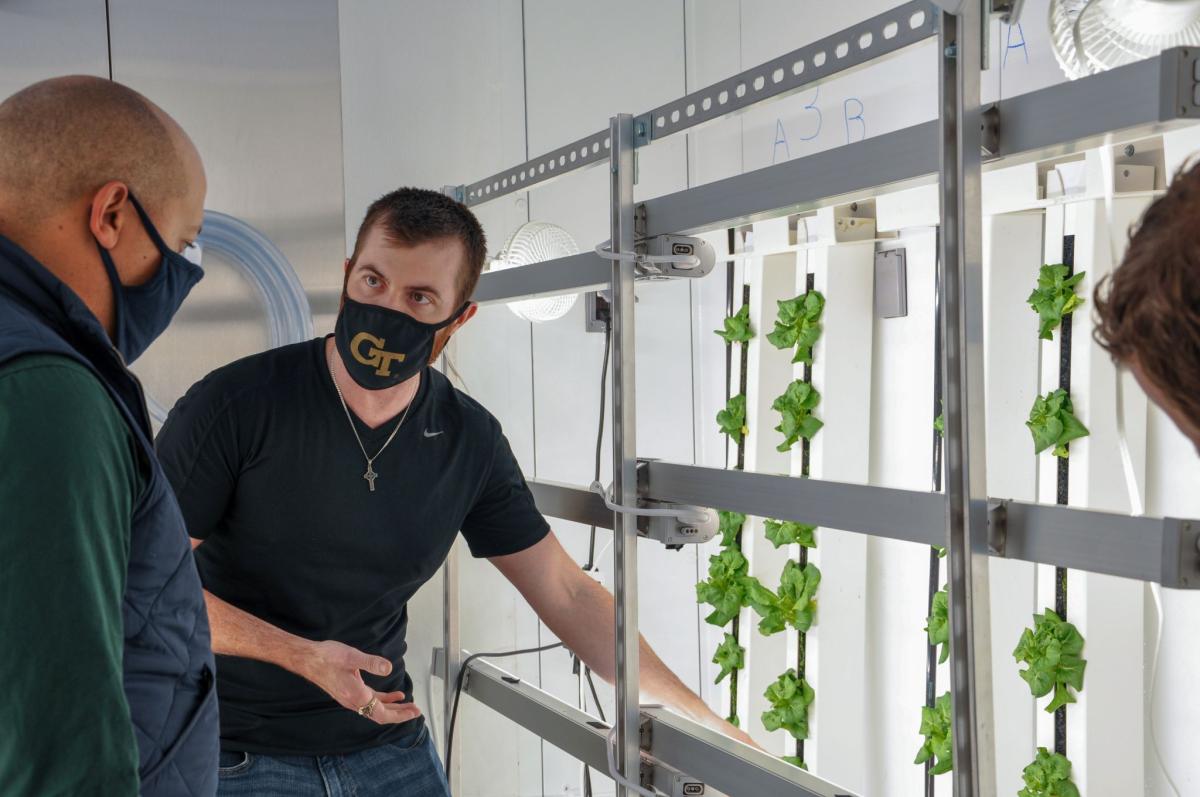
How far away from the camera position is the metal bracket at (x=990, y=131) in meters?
1.13

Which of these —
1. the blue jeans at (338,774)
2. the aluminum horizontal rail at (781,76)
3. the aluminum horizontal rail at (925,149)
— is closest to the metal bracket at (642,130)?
the aluminum horizontal rail at (781,76)

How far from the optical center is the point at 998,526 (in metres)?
1.15

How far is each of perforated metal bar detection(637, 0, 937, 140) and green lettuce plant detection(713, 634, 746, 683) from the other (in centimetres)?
154

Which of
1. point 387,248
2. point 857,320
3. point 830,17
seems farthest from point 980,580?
point 830,17

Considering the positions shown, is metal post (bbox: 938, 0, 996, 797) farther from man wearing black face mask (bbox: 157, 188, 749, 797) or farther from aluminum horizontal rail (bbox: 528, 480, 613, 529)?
aluminum horizontal rail (bbox: 528, 480, 613, 529)

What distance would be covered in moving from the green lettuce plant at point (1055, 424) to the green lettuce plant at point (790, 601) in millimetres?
690

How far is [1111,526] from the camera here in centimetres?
102

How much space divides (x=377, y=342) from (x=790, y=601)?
1256mm

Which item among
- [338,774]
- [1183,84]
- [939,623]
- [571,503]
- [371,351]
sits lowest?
[338,774]

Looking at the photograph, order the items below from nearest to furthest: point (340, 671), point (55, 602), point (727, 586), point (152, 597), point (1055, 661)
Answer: point (55, 602)
point (152, 597)
point (340, 671)
point (1055, 661)
point (727, 586)

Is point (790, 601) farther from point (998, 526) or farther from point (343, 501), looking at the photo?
point (998, 526)

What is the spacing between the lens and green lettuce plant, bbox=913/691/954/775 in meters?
2.05

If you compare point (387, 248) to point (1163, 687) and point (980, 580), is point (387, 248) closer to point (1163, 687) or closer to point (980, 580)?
point (980, 580)

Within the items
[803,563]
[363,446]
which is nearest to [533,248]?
[363,446]
